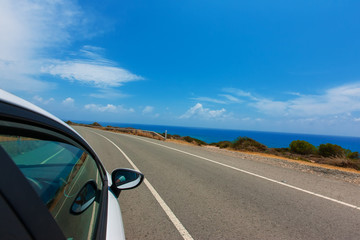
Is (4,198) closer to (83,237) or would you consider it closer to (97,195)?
(83,237)

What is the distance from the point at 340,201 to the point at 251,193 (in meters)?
2.07

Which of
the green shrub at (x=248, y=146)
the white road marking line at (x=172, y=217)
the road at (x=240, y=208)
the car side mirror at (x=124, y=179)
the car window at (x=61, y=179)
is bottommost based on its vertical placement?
the white road marking line at (x=172, y=217)

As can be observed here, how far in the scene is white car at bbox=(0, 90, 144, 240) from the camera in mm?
667

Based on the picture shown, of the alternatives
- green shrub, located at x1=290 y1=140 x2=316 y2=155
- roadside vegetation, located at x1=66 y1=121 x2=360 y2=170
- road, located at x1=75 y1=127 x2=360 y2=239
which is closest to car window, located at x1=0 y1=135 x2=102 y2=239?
road, located at x1=75 y1=127 x2=360 y2=239

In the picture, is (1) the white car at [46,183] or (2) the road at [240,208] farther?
(2) the road at [240,208]

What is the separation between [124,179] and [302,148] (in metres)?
20.6

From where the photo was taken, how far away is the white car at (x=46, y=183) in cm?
67

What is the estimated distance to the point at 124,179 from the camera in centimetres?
230

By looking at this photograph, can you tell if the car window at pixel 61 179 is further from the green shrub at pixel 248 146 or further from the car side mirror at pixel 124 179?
the green shrub at pixel 248 146

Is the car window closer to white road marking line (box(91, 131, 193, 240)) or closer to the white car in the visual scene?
the white car

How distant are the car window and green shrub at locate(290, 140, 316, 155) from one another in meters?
20.8

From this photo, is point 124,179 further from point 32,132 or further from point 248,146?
point 248,146

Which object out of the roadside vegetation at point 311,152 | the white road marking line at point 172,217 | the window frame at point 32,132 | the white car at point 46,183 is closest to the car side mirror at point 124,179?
the white car at point 46,183

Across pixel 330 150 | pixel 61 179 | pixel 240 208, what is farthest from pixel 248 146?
pixel 61 179
